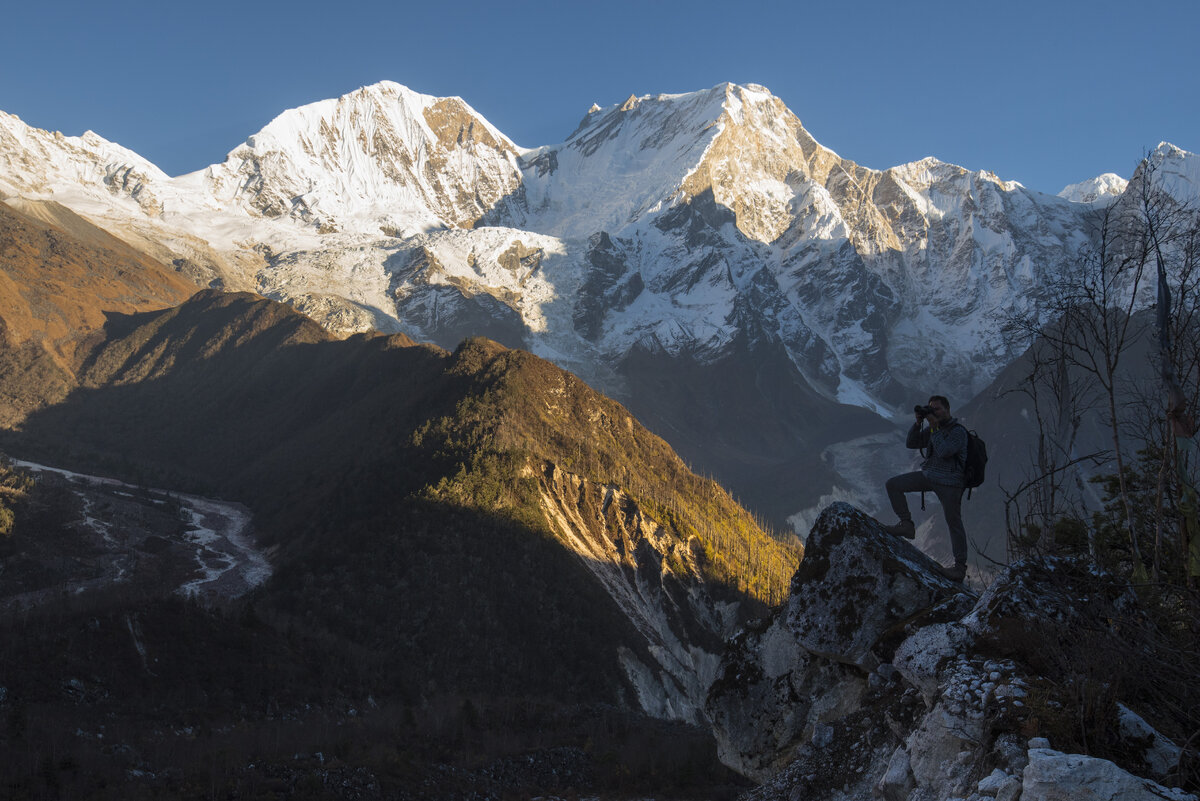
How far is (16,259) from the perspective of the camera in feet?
607

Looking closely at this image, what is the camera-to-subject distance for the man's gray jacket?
12.8 meters

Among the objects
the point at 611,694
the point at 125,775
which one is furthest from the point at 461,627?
the point at 125,775

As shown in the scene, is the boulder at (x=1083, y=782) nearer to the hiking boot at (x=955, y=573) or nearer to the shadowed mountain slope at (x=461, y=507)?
the hiking boot at (x=955, y=573)

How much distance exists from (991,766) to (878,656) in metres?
4.88

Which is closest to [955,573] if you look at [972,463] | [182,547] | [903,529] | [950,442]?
[903,529]

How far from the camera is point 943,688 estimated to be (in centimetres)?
894

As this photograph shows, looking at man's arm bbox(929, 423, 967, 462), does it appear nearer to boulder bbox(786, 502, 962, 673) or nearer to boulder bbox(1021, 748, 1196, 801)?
boulder bbox(786, 502, 962, 673)

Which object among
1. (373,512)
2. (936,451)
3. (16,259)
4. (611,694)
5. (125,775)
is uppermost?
(16,259)

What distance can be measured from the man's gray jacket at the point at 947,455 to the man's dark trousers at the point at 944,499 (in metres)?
0.14

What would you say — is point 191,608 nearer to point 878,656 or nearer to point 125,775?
point 125,775

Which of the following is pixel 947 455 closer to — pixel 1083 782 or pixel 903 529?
pixel 903 529

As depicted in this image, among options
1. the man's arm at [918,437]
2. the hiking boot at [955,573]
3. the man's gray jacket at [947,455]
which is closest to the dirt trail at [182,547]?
the hiking boot at [955,573]

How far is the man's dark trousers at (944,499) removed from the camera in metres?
12.9

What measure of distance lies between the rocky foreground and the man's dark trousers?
25.5 inches
